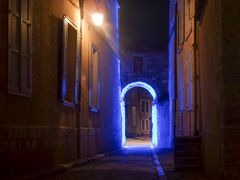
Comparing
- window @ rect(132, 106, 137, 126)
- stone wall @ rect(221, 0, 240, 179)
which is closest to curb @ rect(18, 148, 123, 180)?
stone wall @ rect(221, 0, 240, 179)

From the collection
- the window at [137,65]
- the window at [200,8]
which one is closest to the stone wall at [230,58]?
the window at [200,8]

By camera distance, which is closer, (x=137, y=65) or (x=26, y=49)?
(x=26, y=49)

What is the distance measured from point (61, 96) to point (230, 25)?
5217 millimetres

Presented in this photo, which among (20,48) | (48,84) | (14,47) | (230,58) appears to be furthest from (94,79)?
(230,58)

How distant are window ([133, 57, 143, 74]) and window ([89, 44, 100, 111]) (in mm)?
15896

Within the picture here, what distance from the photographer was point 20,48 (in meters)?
7.80

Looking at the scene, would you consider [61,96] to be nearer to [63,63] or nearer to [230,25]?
[63,63]

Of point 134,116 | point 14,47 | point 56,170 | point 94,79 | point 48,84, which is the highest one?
point 94,79

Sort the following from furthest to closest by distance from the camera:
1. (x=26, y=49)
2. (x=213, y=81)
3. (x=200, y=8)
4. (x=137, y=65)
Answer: (x=137, y=65), (x=200, y=8), (x=26, y=49), (x=213, y=81)

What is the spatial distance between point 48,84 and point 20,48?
1931 millimetres

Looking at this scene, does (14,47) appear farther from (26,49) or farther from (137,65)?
(137,65)

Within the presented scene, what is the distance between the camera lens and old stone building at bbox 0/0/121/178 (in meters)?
7.32

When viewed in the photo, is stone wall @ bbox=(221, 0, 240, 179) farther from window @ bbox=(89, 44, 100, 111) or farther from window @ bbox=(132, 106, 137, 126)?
window @ bbox=(132, 106, 137, 126)

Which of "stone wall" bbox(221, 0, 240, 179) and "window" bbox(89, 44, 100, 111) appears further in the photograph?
"window" bbox(89, 44, 100, 111)
